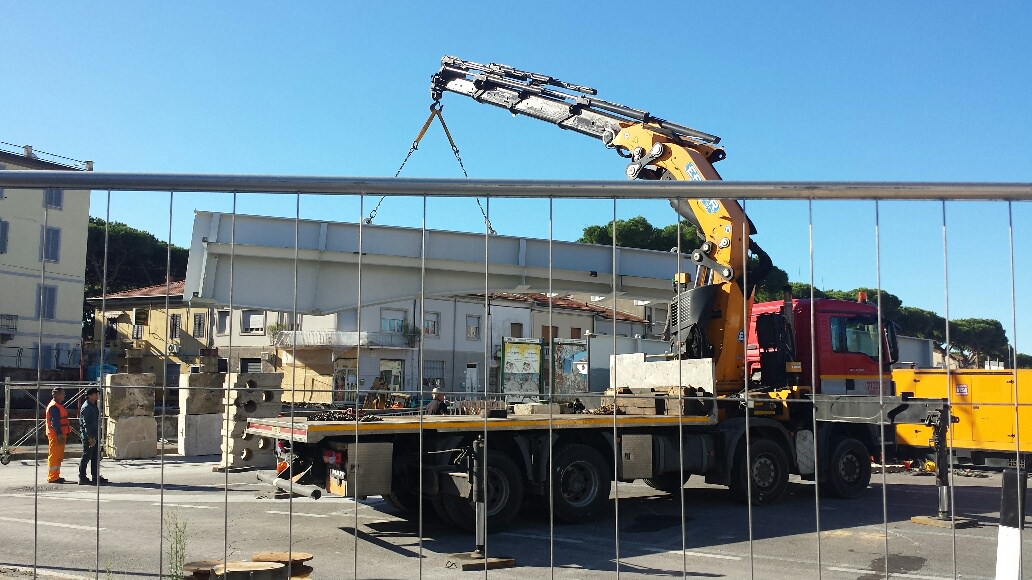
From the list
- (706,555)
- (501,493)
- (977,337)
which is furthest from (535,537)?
(977,337)

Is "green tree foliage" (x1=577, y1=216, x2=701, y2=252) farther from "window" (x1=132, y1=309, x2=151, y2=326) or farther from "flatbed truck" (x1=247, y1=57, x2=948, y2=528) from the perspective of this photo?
"window" (x1=132, y1=309, x2=151, y2=326)

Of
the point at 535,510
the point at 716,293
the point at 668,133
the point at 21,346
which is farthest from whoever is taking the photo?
the point at 668,133

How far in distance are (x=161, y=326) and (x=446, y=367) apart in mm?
2712

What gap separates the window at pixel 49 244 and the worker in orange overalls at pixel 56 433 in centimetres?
806

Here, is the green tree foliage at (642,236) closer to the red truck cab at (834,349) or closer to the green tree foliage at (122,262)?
the red truck cab at (834,349)

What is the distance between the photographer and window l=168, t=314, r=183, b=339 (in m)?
6.46

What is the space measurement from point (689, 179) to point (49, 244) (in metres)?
8.43

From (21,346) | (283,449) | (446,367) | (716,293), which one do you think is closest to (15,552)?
(21,346)

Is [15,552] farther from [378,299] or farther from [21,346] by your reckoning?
[378,299]

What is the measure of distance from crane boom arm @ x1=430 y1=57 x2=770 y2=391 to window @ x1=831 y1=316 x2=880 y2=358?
1684 mm

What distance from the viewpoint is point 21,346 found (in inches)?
322

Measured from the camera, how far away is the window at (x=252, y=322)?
623 cm

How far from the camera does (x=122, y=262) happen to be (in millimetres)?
6719

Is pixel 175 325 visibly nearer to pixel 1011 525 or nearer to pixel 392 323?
pixel 392 323
